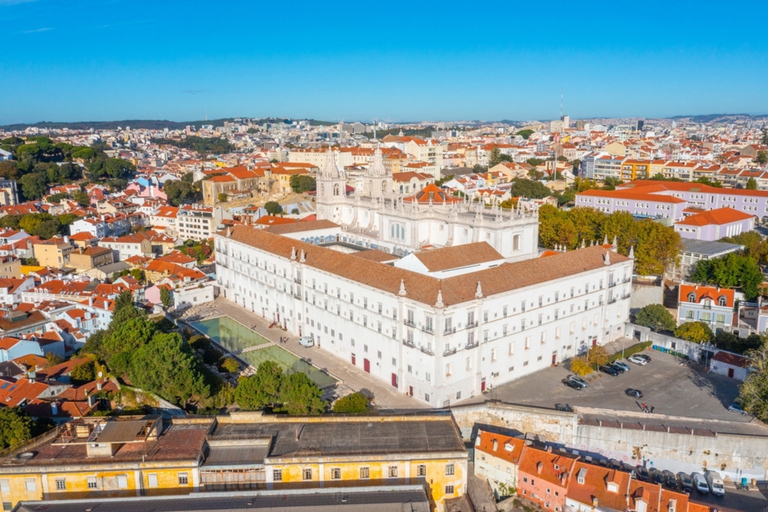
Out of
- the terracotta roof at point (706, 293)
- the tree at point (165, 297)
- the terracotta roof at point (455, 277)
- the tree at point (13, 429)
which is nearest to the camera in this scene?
the tree at point (13, 429)

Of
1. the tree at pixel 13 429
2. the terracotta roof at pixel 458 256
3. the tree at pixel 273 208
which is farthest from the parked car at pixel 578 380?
the tree at pixel 273 208

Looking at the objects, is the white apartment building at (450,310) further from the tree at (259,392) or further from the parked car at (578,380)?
the tree at (259,392)

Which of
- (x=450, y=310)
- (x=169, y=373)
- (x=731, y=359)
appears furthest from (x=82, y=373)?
(x=731, y=359)

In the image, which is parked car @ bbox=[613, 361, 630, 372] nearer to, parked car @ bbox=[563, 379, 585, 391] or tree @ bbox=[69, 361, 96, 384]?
parked car @ bbox=[563, 379, 585, 391]

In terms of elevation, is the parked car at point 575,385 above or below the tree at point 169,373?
below

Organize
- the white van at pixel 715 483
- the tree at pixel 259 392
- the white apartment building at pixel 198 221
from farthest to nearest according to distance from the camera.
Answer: the white apartment building at pixel 198 221, the tree at pixel 259 392, the white van at pixel 715 483

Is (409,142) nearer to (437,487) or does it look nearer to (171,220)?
(171,220)

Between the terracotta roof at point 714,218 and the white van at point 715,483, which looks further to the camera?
the terracotta roof at point 714,218

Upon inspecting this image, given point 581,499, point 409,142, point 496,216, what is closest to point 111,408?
point 581,499

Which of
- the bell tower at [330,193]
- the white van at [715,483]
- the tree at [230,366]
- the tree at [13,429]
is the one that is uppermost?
the bell tower at [330,193]
